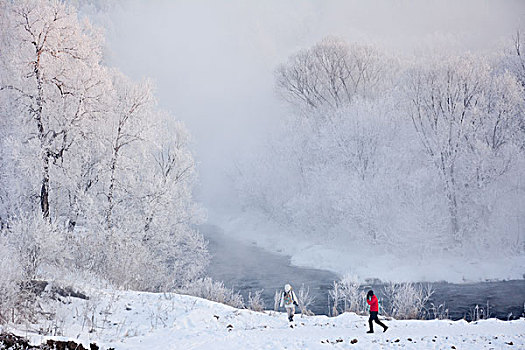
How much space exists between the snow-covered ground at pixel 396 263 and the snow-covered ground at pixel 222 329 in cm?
1223

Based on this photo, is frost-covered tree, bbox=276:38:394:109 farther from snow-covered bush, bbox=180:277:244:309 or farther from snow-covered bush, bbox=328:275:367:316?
snow-covered bush, bbox=180:277:244:309

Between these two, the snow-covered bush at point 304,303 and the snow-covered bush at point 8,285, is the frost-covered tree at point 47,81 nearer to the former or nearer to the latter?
the snow-covered bush at point 8,285

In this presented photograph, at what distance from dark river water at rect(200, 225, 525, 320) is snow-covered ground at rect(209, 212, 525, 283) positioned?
99 centimetres

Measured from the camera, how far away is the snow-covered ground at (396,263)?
2380cm

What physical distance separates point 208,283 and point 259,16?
5003 inches

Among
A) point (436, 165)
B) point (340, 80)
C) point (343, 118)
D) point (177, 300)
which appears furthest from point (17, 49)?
point (340, 80)

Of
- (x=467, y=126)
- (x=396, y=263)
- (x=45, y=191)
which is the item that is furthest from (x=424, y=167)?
(x=45, y=191)

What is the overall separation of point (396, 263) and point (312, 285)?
6.93m

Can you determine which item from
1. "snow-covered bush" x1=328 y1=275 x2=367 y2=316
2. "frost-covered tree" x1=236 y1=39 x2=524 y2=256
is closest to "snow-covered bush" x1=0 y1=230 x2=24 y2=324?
"snow-covered bush" x1=328 y1=275 x2=367 y2=316

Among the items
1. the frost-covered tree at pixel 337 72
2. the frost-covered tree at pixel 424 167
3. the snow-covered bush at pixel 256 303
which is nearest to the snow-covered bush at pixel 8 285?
the snow-covered bush at pixel 256 303

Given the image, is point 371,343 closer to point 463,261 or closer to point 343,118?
point 463,261

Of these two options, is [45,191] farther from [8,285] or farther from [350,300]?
[350,300]

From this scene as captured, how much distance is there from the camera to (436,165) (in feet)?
91.4

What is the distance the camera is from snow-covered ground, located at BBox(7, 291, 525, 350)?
895 centimetres
